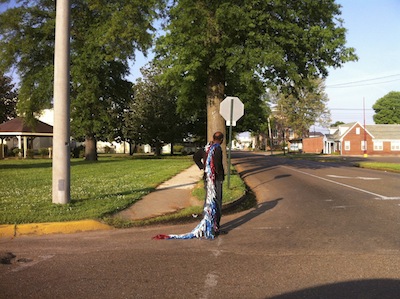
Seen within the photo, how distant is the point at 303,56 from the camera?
16312 mm

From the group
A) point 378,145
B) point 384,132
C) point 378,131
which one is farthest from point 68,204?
point 384,132

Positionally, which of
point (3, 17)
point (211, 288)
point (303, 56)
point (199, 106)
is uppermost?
point (3, 17)

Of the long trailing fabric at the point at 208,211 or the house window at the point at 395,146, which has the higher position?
the house window at the point at 395,146

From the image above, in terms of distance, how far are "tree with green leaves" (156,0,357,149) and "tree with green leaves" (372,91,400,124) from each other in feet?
337

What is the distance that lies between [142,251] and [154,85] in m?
35.3

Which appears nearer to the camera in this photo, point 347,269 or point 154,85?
point 347,269

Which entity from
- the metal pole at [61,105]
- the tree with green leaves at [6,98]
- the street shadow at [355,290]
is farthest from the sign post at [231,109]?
the tree with green leaves at [6,98]

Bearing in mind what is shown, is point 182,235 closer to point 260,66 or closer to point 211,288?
point 211,288

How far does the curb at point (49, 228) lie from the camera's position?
7.19 meters

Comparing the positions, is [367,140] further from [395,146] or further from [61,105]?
[61,105]

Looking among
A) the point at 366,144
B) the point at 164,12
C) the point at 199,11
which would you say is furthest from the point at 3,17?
the point at 366,144

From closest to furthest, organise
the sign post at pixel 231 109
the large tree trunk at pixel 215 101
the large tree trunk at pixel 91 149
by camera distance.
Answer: the sign post at pixel 231 109 → the large tree trunk at pixel 215 101 → the large tree trunk at pixel 91 149

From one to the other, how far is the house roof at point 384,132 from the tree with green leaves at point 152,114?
43510mm

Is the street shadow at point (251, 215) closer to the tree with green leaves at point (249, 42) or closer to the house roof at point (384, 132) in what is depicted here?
the tree with green leaves at point (249, 42)
